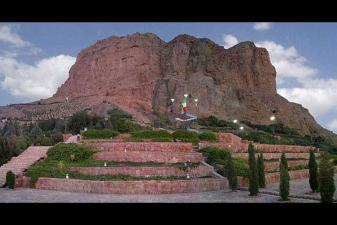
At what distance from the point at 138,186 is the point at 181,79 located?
2010 inches

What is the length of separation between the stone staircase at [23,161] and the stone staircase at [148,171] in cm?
190

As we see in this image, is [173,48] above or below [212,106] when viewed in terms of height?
above

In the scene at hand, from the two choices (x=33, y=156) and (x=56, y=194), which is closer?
(x=56, y=194)

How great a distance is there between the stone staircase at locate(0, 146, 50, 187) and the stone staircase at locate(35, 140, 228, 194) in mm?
1902

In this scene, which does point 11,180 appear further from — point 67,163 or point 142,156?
point 142,156

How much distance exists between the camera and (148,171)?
18078mm

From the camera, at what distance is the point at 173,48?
7169cm

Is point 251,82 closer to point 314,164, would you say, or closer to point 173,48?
point 173,48

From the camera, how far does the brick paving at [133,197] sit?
1486 centimetres

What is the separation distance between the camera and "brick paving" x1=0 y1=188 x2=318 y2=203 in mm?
14859

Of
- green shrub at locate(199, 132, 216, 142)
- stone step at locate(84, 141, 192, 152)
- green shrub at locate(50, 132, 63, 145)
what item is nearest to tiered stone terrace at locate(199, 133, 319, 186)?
green shrub at locate(199, 132, 216, 142)
